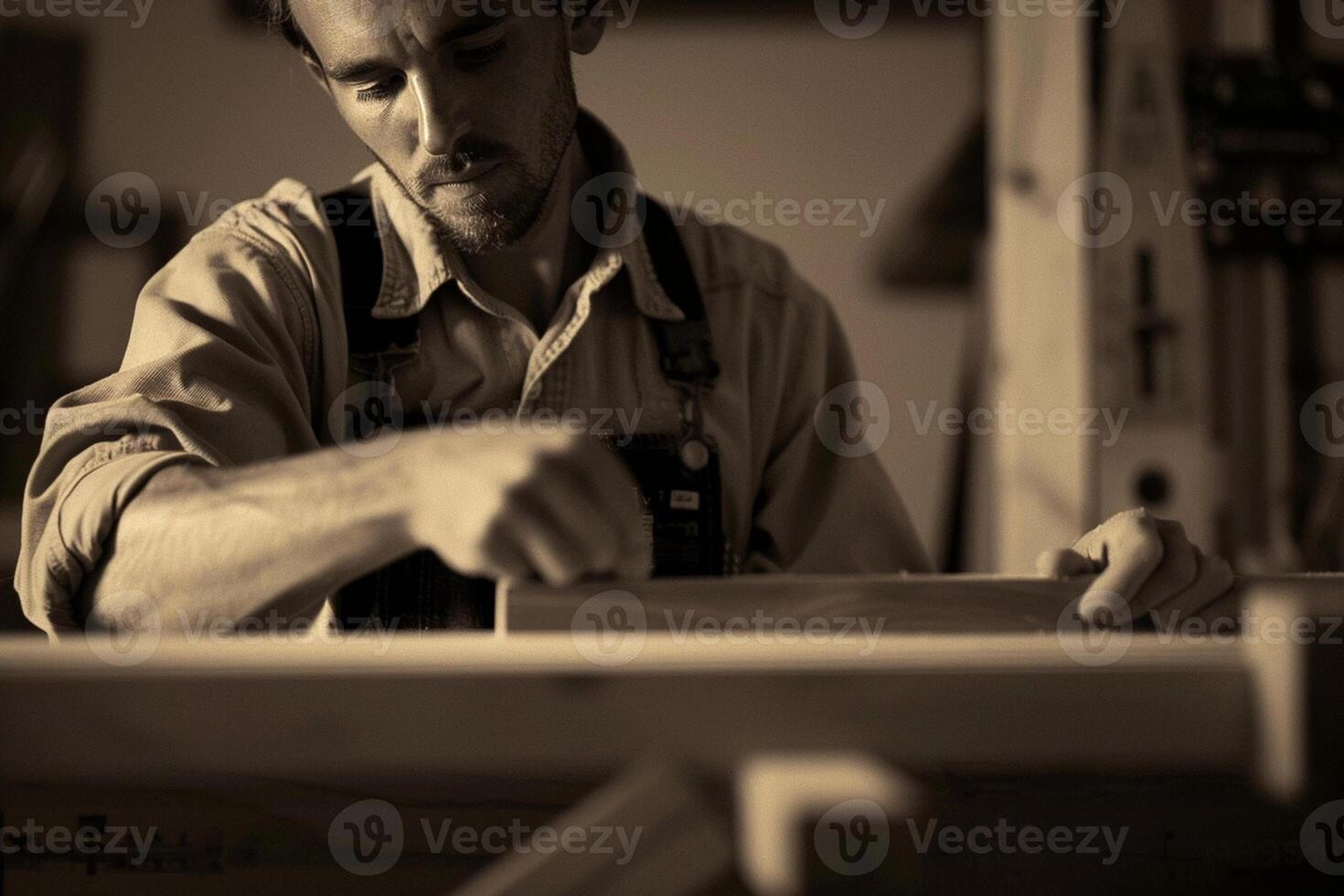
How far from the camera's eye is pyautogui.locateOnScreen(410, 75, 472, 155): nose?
1120 millimetres

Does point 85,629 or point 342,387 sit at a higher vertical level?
point 342,387

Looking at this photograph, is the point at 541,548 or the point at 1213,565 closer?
the point at 541,548

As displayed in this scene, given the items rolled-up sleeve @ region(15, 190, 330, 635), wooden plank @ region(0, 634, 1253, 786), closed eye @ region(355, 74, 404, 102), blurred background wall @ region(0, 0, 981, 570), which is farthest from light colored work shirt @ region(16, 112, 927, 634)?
blurred background wall @ region(0, 0, 981, 570)

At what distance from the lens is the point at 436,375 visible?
128 cm

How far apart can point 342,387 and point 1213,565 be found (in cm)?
80

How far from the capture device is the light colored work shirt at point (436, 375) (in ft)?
3.12

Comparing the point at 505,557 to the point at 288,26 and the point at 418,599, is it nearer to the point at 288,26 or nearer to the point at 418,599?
the point at 418,599

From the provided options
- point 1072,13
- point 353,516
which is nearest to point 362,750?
point 353,516

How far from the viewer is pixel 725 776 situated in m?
0.43

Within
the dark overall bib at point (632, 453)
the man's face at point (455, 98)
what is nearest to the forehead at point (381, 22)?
the man's face at point (455, 98)

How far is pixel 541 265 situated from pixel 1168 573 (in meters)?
0.78

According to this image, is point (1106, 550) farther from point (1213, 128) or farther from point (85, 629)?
point (1213, 128)

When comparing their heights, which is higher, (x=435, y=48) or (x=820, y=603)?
(x=435, y=48)

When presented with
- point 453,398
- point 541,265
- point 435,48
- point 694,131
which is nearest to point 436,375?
point 453,398
